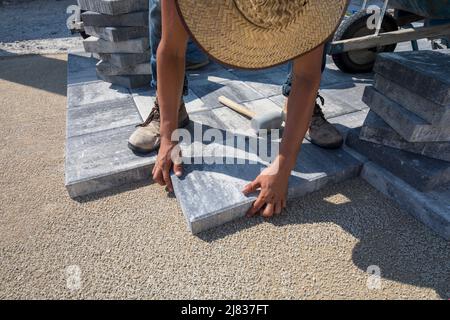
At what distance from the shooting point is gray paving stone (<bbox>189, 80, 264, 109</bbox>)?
253 cm

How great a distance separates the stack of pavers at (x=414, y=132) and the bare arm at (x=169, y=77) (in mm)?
1059

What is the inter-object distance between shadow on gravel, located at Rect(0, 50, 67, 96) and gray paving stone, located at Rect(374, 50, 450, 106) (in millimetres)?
2750

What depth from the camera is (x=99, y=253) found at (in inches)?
55.9

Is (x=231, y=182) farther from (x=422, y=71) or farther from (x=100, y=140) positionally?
(x=422, y=71)

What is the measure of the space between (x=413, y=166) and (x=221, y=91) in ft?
5.15

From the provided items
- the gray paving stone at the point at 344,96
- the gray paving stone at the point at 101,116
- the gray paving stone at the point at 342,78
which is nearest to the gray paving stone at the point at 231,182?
the gray paving stone at the point at 344,96

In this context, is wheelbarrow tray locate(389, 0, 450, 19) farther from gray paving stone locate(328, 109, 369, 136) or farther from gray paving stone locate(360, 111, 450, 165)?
gray paving stone locate(360, 111, 450, 165)

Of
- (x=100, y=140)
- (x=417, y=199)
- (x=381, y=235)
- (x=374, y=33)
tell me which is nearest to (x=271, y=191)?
(x=381, y=235)

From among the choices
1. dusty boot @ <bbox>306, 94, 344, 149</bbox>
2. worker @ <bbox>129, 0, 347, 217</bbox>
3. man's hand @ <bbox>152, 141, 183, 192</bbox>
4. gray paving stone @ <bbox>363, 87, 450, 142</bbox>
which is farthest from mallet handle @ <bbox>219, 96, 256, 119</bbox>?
gray paving stone @ <bbox>363, 87, 450, 142</bbox>

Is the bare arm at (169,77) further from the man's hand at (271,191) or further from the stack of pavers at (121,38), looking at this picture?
the stack of pavers at (121,38)

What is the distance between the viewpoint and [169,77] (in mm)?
1470
